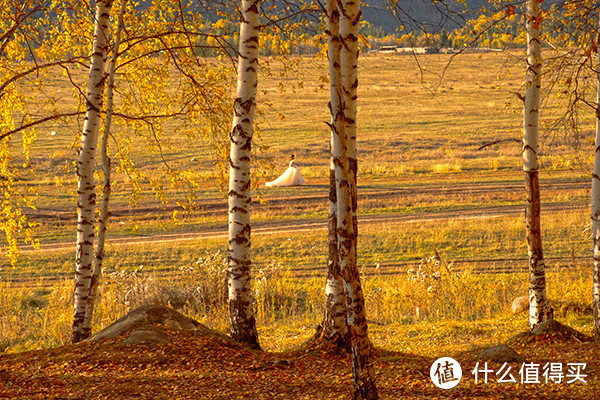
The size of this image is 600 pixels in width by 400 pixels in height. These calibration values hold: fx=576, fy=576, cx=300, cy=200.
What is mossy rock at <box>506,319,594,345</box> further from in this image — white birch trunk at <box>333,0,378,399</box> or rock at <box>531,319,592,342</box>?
white birch trunk at <box>333,0,378,399</box>

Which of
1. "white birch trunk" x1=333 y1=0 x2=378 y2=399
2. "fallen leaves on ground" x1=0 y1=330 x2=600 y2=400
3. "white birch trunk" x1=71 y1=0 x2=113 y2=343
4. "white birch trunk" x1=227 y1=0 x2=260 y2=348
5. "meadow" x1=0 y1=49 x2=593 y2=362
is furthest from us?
"meadow" x1=0 y1=49 x2=593 y2=362

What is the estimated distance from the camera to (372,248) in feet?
57.2

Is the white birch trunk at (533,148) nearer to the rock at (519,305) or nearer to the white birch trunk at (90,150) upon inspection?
the rock at (519,305)

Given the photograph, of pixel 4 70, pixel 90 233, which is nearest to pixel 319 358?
pixel 90 233

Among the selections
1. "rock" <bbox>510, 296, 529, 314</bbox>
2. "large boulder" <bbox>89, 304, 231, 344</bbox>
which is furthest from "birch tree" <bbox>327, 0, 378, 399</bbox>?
"rock" <bbox>510, 296, 529, 314</bbox>

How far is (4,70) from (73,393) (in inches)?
244

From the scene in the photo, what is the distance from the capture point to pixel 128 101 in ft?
31.4

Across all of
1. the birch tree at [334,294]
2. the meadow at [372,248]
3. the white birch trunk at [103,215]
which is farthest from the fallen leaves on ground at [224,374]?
the meadow at [372,248]

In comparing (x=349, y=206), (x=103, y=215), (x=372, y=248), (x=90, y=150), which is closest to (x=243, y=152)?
(x=90, y=150)

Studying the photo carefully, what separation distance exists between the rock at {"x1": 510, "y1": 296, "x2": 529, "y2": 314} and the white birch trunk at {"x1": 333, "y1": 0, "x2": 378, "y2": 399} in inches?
258

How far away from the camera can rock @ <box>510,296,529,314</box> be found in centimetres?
1003

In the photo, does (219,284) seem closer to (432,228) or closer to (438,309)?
(438,309)

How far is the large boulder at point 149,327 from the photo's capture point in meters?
6.25

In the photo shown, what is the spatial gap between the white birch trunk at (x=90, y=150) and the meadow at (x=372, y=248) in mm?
1579
